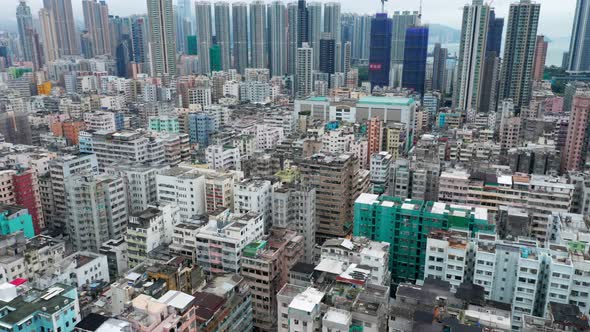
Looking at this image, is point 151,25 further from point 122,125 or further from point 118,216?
point 118,216

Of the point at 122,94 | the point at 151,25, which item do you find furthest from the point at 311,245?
the point at 151,25

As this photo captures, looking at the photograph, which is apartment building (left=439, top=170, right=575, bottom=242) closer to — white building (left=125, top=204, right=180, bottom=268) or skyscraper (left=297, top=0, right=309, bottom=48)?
white building (left=125, top=204, right=180, bottom=268)

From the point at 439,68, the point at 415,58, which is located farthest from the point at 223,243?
the point at 439,68

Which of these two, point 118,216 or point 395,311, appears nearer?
point 395,311

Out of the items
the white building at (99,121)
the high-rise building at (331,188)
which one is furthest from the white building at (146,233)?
the white building at (99,121)

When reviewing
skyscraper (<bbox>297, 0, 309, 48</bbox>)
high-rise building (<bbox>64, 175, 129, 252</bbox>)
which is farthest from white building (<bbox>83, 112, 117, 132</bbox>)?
skyscraper (<bbox>297, 0, 309, 48</bbox>)

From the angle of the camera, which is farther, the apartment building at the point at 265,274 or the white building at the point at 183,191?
the white building at the point at 183,191

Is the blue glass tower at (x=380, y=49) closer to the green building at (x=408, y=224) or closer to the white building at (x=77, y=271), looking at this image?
the green building at (x=408, y=224)
